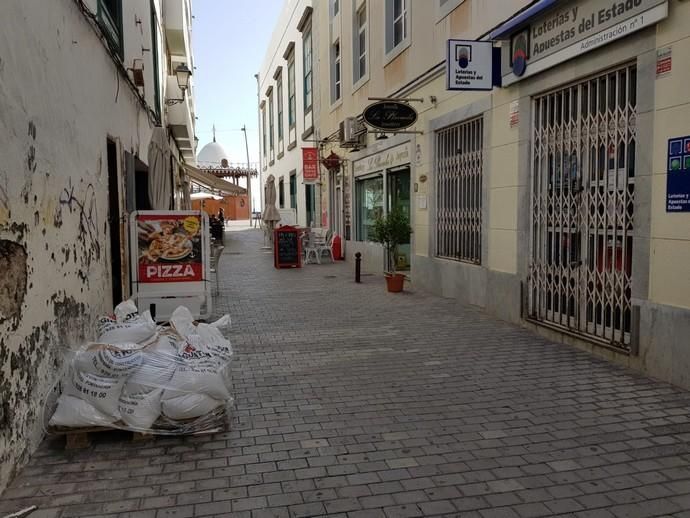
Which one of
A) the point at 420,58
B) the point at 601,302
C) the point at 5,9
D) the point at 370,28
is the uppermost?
the point at 370,28

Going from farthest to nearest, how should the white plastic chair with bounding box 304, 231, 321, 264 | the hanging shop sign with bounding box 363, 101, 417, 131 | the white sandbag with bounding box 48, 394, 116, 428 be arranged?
the white plastic chair with bounding box 304, 231, 321, 264 → the hanging shop sign with bounding box 363, 101, 417, 131 → the white sandbag with bounding box 48, 394, 116, 428

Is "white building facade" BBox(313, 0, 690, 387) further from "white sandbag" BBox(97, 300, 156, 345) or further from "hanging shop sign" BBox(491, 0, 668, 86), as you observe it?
"white sandbag" BBox(97, 300, 156, 345)

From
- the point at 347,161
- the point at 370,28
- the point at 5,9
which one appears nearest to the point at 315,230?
the point at 347,161

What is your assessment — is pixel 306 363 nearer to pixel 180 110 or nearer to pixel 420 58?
pixel 420 58

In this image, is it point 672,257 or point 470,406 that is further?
point 672,257

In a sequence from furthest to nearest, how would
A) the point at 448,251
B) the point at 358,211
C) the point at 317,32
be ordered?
the point at 317,32
the point at 358,211
the point at 448,251

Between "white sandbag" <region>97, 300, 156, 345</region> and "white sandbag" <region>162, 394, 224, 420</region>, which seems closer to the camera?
"white sandbag" <region>162, 394, 224, 420</region>

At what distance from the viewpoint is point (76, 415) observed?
3.77 m

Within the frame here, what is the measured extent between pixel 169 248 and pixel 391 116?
4839 millimetres

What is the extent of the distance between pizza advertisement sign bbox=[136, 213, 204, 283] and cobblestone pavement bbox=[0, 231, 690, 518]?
5.19 ft

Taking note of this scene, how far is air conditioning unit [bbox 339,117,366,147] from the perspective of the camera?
14312 mm

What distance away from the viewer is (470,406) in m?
4.66

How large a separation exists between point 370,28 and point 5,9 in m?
11.2

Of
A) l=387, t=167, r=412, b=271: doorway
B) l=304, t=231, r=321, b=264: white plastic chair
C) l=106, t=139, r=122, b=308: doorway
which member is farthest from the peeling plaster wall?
l=304, t=231, r=321, b=264: white plastic chair
